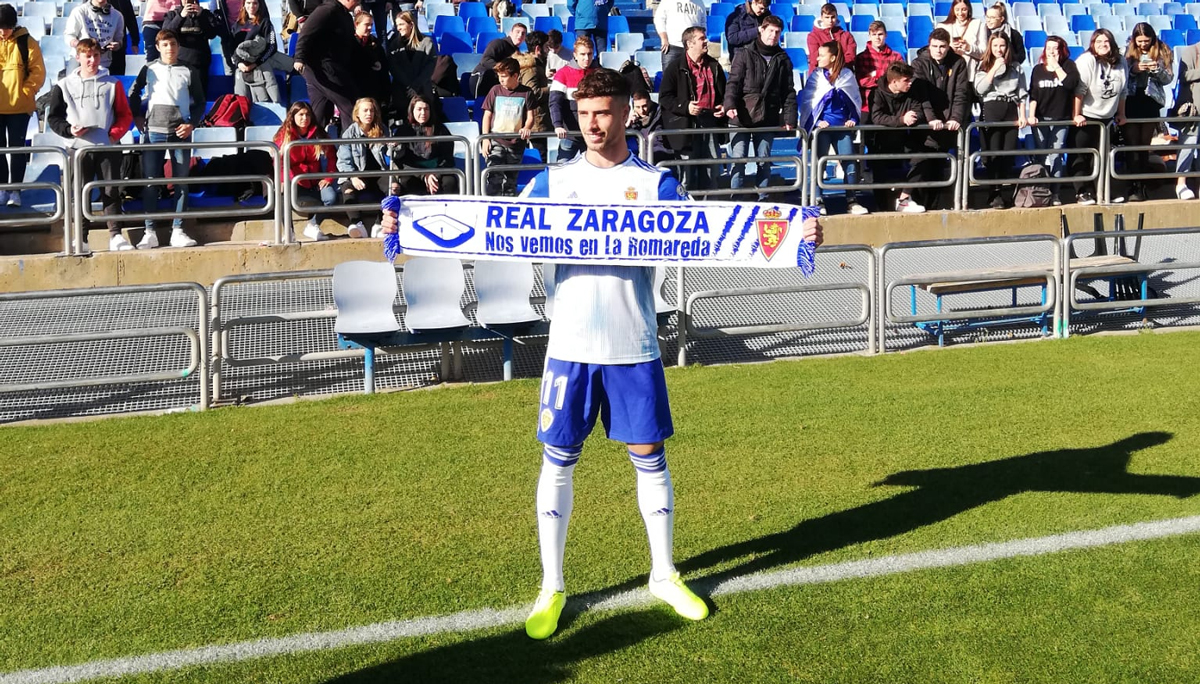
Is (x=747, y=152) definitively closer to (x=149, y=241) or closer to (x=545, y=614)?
(x=149, y=241)

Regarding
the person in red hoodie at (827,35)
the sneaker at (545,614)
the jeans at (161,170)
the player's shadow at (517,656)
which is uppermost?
the person in red hoodie at (827,35)

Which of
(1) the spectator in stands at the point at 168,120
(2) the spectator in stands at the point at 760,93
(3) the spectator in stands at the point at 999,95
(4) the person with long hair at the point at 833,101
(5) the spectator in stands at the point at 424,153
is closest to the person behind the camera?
(1) the spectator in stands at the point at 168,120

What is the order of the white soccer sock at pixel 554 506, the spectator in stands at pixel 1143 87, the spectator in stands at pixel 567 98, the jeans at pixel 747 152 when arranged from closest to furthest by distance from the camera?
the white soccer sock at pixel 554 506 → the spectator in stands at pixel 567 98 → the jeans at pixel 747 152 → the spectator in stands at pixel 1143 87

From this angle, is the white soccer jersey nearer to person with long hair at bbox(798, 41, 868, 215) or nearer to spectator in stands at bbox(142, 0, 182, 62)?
person with long hair at bbox(798, 41, 868, 215)

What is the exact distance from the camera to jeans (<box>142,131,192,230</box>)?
464 inches

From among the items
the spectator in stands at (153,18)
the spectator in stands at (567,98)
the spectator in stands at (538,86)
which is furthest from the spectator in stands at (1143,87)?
the spectator in stands at (153,18)

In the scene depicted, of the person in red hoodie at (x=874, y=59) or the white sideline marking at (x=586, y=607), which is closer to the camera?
the white sideline marking at (x=586, y=607)

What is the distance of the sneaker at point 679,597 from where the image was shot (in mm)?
5113

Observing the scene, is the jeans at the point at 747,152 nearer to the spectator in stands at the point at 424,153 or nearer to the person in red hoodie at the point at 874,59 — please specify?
the person in red hoodie at the point at 874,59

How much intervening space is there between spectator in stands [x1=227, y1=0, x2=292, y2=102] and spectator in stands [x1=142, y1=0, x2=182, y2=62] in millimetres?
753

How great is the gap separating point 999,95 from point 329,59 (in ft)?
22.5

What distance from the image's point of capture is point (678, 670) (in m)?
4.66

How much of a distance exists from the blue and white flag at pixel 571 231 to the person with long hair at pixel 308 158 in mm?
6760

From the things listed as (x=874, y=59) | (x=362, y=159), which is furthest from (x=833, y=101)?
(x=362, y=159)
